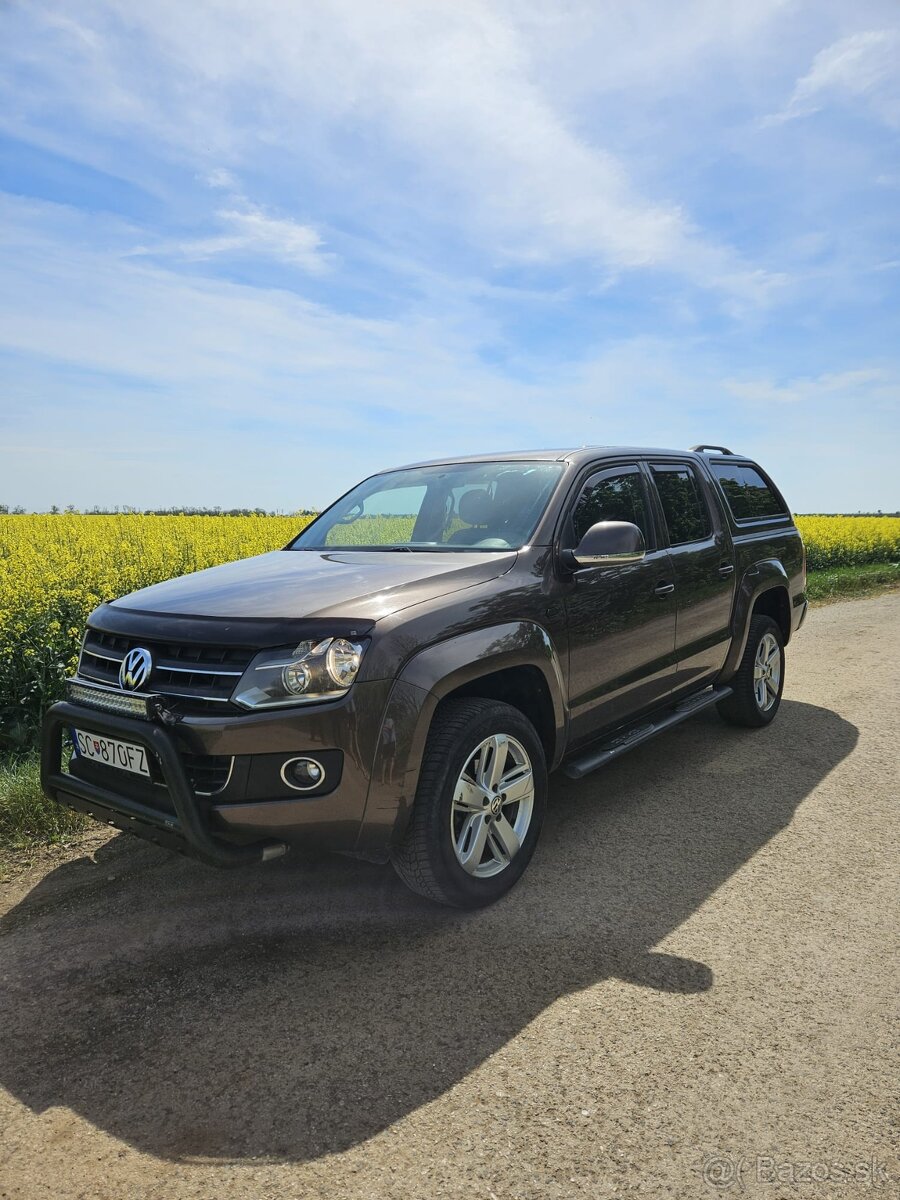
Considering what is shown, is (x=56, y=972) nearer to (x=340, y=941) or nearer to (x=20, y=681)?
(x=340, y=941)

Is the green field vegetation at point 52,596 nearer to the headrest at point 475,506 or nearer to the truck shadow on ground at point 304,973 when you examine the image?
the headrest at point 475,506

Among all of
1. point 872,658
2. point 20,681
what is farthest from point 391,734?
point 872,658

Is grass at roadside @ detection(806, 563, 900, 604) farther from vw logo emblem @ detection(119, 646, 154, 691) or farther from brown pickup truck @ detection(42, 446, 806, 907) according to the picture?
vw logo emblem @ detection(119, 646, 154, 691)

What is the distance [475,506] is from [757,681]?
2.71 meters

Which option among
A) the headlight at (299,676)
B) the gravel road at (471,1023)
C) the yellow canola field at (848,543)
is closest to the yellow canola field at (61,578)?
the gravel road at (471,1023)

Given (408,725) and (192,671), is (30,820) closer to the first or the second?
(192,671)

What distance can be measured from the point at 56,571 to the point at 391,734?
222 inches

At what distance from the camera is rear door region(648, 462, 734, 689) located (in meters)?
4.68

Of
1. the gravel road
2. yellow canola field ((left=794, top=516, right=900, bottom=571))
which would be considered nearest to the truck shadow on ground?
the gravel road

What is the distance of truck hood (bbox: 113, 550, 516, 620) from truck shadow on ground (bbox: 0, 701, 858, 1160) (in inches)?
48.4

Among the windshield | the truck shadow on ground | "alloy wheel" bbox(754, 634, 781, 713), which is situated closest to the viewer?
the truck shadow on ground

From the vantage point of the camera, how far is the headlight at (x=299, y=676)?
9.15 ft

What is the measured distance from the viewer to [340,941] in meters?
3.12

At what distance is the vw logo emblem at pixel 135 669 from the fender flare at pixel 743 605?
361 cm
